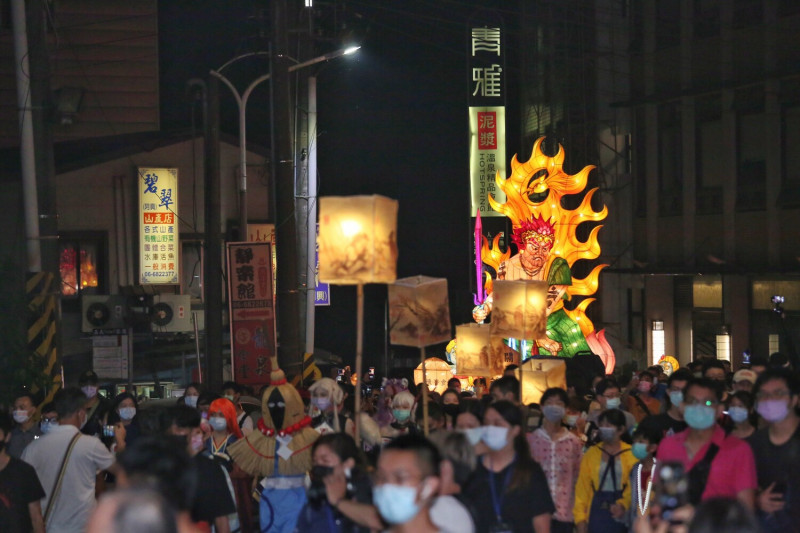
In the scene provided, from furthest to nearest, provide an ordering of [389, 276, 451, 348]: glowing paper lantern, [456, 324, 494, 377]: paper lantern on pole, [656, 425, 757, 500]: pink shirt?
[456, 324, 494, 377]: paper lantern on pole
[389, 276, 451, 348]: glowing paper lantern
[656, 425, 757, 500]: pink shirt

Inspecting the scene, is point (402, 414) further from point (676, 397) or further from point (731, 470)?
point (731, 470)

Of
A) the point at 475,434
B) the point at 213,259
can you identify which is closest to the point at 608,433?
the point at 475,434

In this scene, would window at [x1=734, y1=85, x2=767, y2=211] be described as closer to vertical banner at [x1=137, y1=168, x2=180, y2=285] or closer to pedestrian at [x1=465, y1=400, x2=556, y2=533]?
vertical banner at [x1=137, y1=168, x2=180, y2=285]

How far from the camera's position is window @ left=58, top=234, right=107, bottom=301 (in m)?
30.6

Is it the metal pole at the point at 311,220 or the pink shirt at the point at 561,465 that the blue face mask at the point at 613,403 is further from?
the metal pole at the point at 311,220

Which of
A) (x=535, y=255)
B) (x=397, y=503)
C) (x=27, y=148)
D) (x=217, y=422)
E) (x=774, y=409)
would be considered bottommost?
(x=217, y=422)

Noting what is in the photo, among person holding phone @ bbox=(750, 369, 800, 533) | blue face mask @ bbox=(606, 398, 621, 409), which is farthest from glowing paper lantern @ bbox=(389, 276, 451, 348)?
person holding phone @ bbox=(750, 369, 800, 533)

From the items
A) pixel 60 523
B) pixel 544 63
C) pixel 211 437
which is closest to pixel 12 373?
pixel 211 437

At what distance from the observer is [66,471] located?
29.0 ft

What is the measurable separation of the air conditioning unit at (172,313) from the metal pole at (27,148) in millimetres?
14553

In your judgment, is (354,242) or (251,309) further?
(251,309)

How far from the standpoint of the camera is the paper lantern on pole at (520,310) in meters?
14.9

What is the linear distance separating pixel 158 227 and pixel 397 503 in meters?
25.5

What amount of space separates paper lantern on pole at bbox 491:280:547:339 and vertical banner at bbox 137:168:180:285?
16.3m
